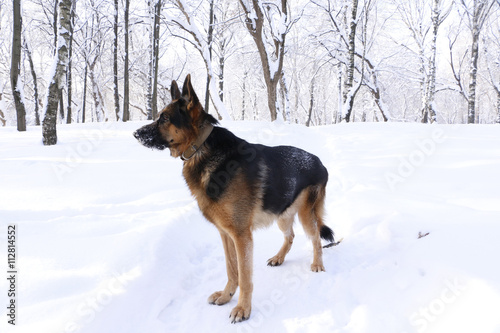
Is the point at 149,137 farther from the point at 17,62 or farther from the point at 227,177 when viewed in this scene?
the point at 17,62

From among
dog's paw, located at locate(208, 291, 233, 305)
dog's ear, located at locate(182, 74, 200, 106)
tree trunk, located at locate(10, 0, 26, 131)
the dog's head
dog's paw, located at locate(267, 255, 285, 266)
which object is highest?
tree trunk, located at locate(10, 0, 26, 131)

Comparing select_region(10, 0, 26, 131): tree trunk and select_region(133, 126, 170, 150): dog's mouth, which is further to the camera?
select_region(10, 0, 26, 131): tree trunk

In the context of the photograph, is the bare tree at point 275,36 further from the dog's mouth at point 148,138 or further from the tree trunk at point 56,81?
the dog's mouth at point 148,138

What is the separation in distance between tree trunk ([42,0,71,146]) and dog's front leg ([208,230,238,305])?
7.56 metres

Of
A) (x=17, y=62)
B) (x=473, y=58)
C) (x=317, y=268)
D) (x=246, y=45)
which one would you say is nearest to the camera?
(x=317, y=268)

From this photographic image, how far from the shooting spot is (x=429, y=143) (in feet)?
27.4

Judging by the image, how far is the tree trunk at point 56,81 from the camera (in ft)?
26.7

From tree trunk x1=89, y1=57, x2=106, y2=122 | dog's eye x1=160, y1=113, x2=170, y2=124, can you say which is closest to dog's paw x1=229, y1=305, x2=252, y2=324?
dog's eye x1=160, y1=113, x2=170, y2=124

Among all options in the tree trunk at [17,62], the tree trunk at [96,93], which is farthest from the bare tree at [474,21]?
the tree trunk at [96,93]

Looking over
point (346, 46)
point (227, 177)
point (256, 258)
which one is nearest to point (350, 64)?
point (346, 46)

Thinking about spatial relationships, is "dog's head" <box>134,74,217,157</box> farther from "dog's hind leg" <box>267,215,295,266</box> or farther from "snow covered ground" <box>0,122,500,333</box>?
"dog's hind leg" <box>267,215,295,266</box>

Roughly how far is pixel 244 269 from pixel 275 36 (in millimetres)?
15241

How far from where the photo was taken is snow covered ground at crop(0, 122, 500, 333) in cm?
224

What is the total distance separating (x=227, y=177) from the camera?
2.62 metres
